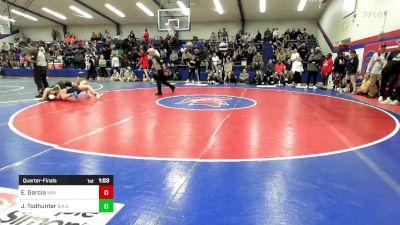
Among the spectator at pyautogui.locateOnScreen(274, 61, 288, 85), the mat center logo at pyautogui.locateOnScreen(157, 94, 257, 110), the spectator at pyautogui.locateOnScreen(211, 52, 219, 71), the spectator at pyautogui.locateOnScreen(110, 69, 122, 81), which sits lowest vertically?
the mat center logo at pyautogui.locateOnScreen(157, 94, 257, 110)

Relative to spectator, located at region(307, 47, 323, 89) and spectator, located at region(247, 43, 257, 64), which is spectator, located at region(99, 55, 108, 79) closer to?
spectator, located at region(247, 43, 257, 64)

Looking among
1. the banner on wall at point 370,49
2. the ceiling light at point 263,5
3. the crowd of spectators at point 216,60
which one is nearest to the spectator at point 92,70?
the crowd of spectators at point 216,60

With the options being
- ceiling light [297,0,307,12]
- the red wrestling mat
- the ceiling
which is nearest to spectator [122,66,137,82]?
the ceiling

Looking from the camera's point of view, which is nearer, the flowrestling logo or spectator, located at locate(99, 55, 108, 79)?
the flowrestling logo

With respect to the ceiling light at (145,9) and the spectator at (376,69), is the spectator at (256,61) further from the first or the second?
the ceiling light at (145,9)

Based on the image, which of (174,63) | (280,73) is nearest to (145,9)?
(174,63)

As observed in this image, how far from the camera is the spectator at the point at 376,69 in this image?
1061 centimetres

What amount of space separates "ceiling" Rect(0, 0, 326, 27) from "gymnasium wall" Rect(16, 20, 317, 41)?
569 millimetres

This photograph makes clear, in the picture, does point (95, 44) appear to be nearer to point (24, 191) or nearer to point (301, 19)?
point (301, 19)

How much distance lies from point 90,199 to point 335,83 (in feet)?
46.3

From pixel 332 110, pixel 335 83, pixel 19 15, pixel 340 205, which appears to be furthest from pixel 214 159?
pixel 19 15

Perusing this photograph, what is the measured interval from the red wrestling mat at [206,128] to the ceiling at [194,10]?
17.1 m

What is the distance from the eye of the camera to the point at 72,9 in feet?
88.3
